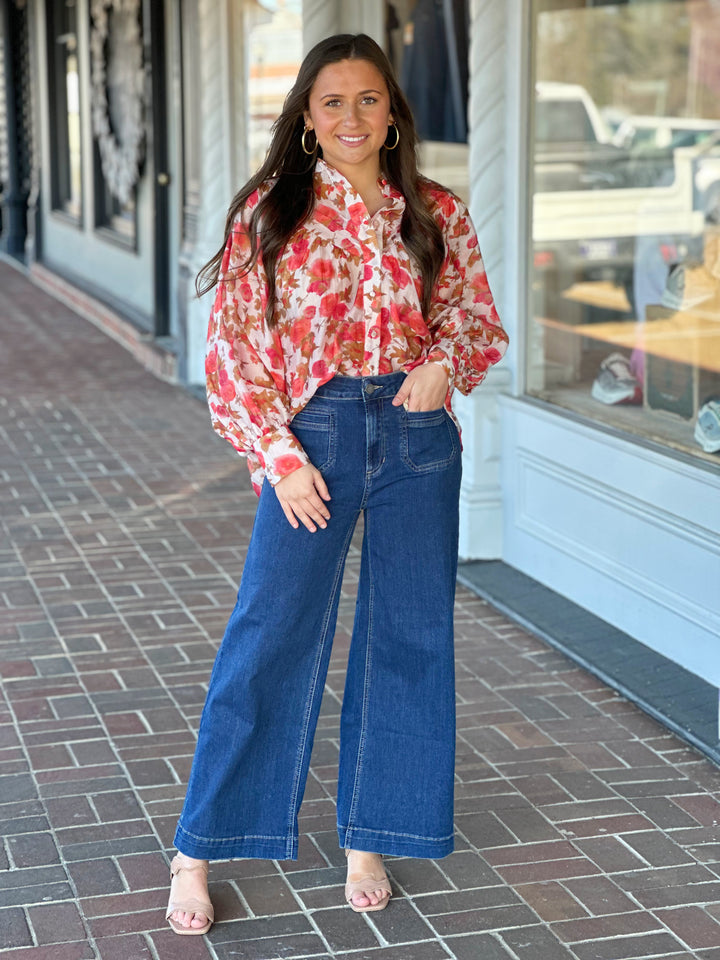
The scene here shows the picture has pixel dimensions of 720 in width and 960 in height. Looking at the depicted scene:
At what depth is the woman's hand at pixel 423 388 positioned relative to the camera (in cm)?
266

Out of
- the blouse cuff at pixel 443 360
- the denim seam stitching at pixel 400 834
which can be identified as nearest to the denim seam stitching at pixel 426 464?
the blouse cuff at pixel 443 360

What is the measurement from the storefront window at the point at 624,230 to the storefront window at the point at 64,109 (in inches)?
Result: 337

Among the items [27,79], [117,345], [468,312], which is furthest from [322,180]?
[27,79]

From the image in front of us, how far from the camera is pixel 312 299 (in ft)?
8.59

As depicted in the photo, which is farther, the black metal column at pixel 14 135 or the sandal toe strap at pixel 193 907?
the black metal column at pixel 14 135

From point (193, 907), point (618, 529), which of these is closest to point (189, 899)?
point (193, 907)

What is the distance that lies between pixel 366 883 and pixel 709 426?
2080mm

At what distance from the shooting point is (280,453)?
262cm

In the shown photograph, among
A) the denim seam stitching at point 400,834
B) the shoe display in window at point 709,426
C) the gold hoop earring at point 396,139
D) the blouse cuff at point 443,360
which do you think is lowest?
the denim seam stitching at point 400,834

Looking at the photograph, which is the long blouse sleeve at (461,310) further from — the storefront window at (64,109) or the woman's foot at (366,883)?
the storefront window at (64,109)

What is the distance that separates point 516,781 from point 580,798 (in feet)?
0.60

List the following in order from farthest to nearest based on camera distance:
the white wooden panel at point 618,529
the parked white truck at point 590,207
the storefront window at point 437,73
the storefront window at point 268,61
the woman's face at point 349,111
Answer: the storefront window at point 268,61 → the storefront window at point 437,73 → the parked white truck at point 590,207 → the white wooden panel at point 618,529 → the woman's face at point 349,111

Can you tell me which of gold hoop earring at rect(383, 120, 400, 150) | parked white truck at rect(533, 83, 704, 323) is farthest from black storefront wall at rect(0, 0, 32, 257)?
gold hoop earring at rect(383, 120, 400, 150)

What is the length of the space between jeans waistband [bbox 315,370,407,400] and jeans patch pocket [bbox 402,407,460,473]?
0.08m
